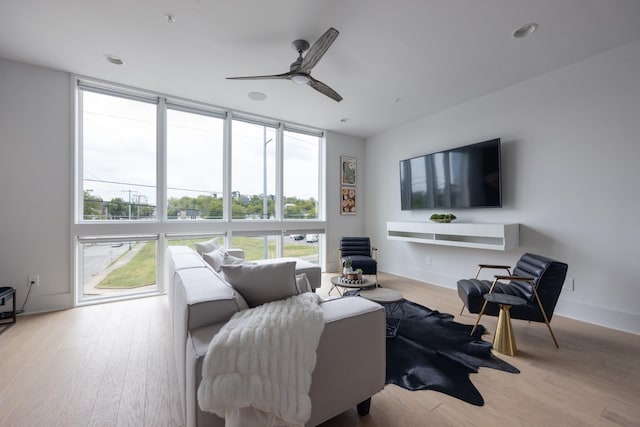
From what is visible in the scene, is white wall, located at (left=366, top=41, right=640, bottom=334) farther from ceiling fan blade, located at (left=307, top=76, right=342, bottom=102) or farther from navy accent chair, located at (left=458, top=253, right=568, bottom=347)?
ceiling fan blade, located at (left=307, top=76, right=342, bottom=102)

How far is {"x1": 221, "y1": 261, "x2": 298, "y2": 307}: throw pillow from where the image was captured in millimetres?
1537

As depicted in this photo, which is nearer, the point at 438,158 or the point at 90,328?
the point at 90,328

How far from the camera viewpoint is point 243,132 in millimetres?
4586

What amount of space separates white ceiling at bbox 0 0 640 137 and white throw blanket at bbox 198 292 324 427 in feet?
7.92

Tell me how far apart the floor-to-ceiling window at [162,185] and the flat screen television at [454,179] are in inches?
85.2

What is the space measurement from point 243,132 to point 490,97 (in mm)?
3822

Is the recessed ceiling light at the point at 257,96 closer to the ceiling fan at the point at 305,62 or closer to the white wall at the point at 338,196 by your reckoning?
the ceiling fan at the point at 305,62

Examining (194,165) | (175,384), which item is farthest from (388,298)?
(194,165)

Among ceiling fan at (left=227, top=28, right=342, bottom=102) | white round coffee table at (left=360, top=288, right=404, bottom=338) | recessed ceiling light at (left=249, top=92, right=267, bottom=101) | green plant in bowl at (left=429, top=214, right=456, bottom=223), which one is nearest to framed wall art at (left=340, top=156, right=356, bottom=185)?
green plant in bowl at (left=429, top=214, right=456, bottom=223)

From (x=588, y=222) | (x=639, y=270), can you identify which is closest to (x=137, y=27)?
(x=588, y=222)

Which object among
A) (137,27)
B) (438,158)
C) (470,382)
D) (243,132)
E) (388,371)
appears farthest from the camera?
(243,132)

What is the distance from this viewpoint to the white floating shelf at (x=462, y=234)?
3252 mm

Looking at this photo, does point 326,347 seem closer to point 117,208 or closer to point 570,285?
point 570,285

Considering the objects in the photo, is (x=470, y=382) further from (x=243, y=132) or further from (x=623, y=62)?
(x=243, y=132)
